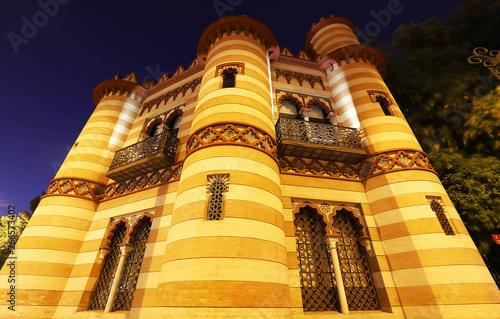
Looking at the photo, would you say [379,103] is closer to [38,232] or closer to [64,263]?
[64,263]

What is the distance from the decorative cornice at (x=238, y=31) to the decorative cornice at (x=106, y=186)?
5817 millimetres

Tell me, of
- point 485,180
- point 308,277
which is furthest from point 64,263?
point 485,180

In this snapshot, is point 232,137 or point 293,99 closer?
point 232,137

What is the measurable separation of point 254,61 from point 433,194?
23.5ft

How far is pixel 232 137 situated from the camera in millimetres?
5957

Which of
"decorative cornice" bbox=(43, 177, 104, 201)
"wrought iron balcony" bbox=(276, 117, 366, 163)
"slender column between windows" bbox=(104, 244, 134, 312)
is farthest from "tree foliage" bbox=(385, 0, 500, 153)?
"decorative cornice" bbox=(43, 177, 104, 201)

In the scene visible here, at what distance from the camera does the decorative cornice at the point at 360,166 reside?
6746 millimetres

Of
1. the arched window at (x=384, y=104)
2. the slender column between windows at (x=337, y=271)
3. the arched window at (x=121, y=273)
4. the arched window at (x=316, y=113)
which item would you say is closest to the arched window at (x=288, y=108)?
the arched window at (x=316, y=113)

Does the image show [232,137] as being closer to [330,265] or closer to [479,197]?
[330,265]

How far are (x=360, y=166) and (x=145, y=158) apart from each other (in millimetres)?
7493

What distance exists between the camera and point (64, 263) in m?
7.06

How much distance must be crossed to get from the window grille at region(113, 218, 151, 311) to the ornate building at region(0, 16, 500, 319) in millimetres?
38


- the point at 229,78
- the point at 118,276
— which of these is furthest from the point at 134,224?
the point at 229,78

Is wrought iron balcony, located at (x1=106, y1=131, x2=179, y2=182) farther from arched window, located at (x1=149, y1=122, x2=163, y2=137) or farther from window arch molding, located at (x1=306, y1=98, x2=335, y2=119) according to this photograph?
window arch molding, located at (x1=306, y1=98, x2=335, y2=119)
